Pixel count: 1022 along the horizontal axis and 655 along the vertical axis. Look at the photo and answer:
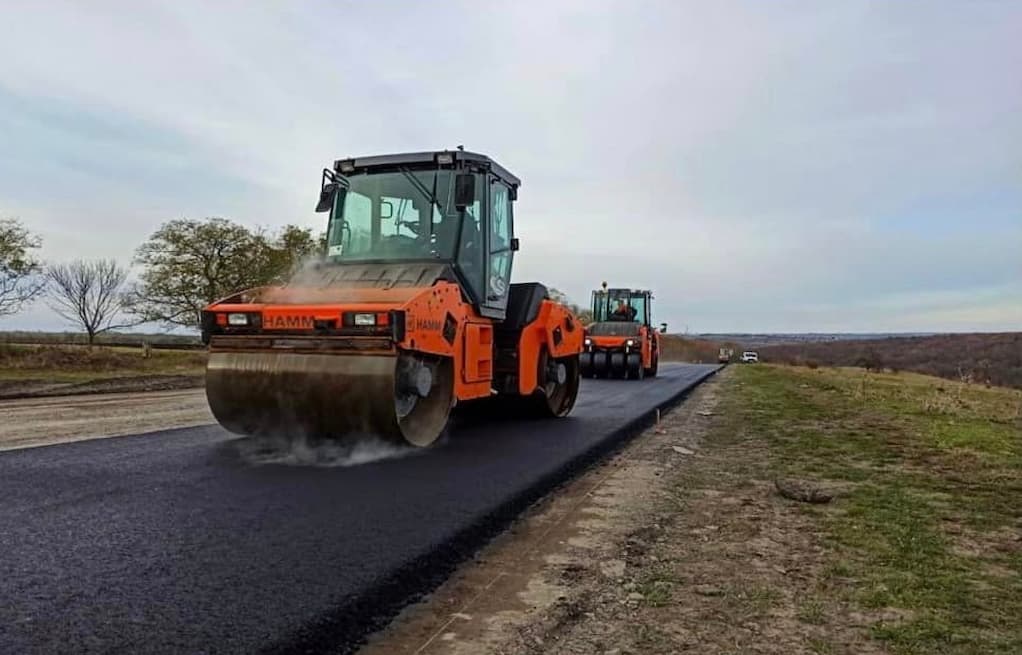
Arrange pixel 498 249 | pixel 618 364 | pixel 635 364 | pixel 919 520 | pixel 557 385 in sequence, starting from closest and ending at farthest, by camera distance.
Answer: pixel 919 520 < pixel 498 249 < pixel 557 385 < pixel 635 364 < pixel 618 364

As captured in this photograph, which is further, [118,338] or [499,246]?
[118,338]

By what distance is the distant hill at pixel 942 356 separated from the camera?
32.4 m

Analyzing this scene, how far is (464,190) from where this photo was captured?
21.2 ft

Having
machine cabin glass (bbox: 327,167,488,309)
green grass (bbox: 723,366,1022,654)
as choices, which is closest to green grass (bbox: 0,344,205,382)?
machine cabin glass (bbox: 327,167,488,309)

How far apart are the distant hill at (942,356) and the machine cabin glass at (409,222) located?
26.4m

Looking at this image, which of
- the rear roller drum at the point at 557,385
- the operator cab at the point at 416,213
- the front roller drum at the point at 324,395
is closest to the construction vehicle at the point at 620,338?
the rear roller drum at the point at 557,385

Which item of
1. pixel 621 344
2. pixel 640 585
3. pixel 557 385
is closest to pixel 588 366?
pixel 621 344

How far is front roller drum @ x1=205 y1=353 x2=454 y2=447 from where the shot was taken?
5176mm

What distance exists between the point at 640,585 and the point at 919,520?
6.53ft

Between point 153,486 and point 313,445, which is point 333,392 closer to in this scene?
point 313,445

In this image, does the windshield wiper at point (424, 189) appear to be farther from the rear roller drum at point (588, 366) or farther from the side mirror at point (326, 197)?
the rear roller drum at point (588, 366)

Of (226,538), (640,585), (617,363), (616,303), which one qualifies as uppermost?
(616,303)

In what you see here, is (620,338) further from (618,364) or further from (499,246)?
(499,246)

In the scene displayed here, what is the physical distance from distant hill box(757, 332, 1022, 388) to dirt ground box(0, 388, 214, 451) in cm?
2688
